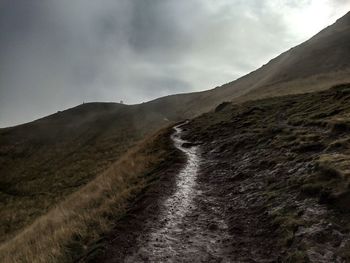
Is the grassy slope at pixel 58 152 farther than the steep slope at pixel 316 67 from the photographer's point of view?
No

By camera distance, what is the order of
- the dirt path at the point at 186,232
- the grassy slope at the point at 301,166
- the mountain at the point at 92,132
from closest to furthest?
the grassy slope at the point at 301,166 < the dirt path at the point at 186,232 < the mountain at the point at 92,132

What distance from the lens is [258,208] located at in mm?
14227

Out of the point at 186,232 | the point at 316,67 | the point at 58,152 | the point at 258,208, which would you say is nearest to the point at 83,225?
the point at 186,232

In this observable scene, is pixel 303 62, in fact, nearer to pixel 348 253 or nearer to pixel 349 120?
pixel 349 120

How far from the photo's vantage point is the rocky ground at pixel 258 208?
10.9m

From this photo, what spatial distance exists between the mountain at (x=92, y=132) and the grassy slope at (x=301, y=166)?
20943 mm

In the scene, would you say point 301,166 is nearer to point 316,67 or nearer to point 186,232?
point 186,232

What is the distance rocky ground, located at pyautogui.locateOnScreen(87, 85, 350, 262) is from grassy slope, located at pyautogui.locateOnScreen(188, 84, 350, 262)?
40 mm

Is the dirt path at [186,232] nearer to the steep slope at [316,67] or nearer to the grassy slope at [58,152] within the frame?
the grassy slope at [58,152]

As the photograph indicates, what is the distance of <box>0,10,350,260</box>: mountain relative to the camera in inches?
1905

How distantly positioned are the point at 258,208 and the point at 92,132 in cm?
8215

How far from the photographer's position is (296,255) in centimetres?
998

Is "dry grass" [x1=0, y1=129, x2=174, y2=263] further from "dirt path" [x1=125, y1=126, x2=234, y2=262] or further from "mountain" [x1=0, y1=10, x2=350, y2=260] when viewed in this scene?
"mountain" [x1=0, y1=10, x2=350, y2=260]

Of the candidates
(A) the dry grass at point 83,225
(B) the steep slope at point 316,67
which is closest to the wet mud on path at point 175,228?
(A) the dry grass at point 83,225
